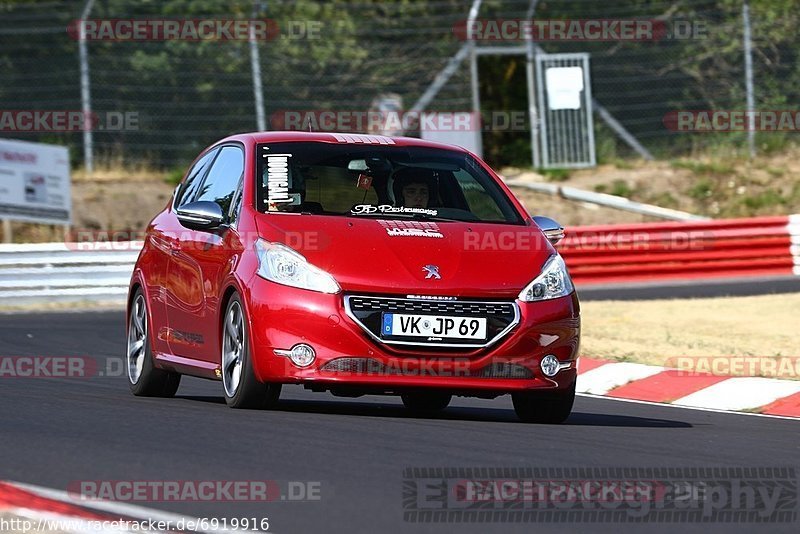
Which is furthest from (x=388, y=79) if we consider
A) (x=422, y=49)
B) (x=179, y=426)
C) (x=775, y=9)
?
(x=179, y=426)

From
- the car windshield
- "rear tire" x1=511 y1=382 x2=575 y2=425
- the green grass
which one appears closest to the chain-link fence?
the green grass

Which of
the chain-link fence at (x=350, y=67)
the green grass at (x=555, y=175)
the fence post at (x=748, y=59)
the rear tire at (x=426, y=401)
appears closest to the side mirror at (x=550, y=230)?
the rear tire at (x=426, y=401)

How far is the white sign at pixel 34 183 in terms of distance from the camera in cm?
2372

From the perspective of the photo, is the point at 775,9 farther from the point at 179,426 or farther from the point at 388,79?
the point at 179,426

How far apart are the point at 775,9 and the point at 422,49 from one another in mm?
5612

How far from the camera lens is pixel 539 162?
2836cm

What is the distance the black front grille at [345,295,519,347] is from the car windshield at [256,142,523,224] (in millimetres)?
897

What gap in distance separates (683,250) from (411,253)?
15.6 metres

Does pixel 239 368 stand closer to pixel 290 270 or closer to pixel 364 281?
pixel 290 270

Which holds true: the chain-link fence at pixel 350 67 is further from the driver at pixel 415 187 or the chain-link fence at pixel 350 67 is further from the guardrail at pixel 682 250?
the driver at pixel 415 187

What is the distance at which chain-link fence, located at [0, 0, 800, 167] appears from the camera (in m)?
24.6

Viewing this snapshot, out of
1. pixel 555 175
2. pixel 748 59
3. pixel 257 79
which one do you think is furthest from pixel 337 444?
pixel 555 175

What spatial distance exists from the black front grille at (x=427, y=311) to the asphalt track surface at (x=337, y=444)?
427mm

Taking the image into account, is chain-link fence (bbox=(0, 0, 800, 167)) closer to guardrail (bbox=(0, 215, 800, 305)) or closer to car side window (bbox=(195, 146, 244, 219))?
guardrail (bbox=(0, 215, 800, 305))
